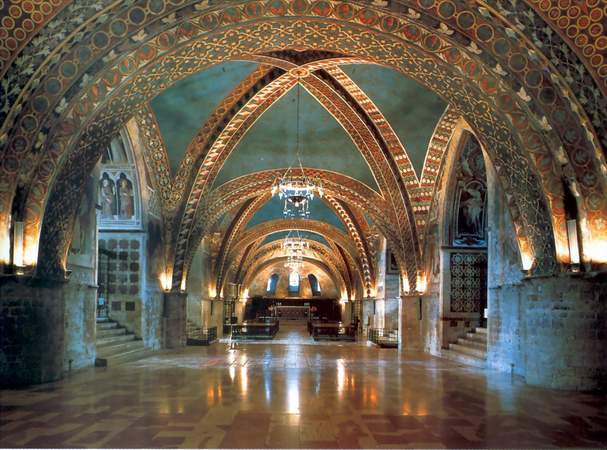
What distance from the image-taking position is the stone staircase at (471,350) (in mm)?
12320

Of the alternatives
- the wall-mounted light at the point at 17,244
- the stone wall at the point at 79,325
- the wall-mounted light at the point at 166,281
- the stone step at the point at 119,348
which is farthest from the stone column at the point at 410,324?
the wall-mounted light at the point at 17,244

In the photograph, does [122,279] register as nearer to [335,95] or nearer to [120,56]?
[335,95]

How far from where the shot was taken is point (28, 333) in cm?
820

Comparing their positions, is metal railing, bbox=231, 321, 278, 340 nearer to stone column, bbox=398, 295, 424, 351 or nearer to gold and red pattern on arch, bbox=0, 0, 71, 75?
stone column, bbox=398, 295, 424, 351

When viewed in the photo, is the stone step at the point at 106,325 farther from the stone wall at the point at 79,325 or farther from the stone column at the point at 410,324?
the stone column at the point at 410,324

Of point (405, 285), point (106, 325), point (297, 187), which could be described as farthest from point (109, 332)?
point (405, 285)

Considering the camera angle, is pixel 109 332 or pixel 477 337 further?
pixel 477 337

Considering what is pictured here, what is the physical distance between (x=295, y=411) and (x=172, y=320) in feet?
33.9

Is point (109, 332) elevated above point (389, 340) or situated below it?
above

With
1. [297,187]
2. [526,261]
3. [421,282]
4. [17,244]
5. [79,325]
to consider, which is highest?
[297,187]

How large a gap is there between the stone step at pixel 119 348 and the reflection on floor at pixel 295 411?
1.66 meters

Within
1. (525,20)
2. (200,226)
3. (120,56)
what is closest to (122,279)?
(200,226)

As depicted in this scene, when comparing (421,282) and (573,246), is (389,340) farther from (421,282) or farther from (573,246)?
(573,246)

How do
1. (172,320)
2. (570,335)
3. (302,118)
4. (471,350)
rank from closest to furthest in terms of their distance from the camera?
(570,335) → (471,350) → (302,118) → (172,320)
